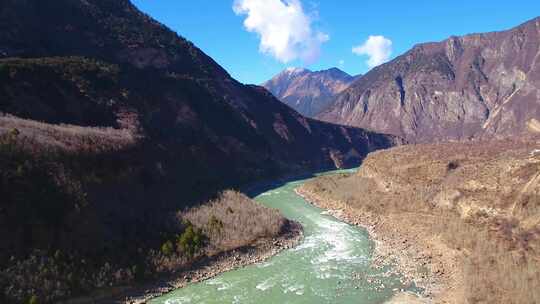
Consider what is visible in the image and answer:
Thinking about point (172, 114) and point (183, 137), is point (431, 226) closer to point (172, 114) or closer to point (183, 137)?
point (183, 137)

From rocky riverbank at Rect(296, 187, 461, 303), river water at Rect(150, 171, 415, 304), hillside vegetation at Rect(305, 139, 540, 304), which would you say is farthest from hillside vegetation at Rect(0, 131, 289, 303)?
hillside vegetation at Rect(305, 139, 540, 304)

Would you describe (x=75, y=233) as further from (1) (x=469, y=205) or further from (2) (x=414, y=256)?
(1) (x=469, y=205)

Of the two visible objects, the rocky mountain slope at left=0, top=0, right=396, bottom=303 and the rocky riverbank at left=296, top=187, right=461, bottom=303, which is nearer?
the rocky riverbank at left=296, top=187, right=461, bottom=303

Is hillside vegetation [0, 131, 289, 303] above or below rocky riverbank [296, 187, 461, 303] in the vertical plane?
above

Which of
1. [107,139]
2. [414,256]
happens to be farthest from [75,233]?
[414,256]

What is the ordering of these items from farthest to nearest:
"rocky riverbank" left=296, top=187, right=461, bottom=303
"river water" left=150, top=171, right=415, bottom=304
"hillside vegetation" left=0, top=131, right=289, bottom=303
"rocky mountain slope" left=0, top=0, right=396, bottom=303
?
"rocky mountain slope" left=0, top=0, right=396, bottom=303 → "rocky riverbank" left=296, top=187, right=461, bottom=303 → "river water" left=150, top=171, right=415, bottom=304 → "hillside vegetation" left=0, top=131, right=289, bottom=303

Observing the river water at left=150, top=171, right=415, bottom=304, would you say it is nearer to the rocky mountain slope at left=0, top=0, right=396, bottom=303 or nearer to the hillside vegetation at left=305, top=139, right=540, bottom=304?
the hillside vegetation at left=305, top=139, right=540, bottom=304
